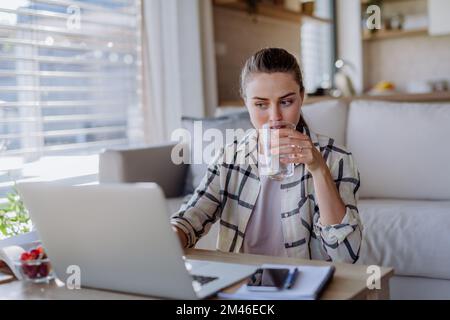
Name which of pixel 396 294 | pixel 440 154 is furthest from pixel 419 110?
pixel 396 294

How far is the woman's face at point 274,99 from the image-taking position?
55.9 inches

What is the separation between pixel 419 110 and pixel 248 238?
146 centimetres

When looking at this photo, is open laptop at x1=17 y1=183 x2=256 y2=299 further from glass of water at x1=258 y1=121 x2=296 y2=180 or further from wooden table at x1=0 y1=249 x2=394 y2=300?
glass of water at x1=258 y1=121 x2=296 y2=180

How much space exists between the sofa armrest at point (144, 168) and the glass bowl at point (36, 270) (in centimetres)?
140

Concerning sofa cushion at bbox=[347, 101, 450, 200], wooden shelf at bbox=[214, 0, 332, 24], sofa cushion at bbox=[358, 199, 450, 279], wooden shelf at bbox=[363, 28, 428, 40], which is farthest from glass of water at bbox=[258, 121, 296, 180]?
wooden shelf at bbox=[363, 28, 428, 40]

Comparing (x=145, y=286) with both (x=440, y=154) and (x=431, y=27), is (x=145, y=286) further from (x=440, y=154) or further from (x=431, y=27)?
(x=431, y=27)

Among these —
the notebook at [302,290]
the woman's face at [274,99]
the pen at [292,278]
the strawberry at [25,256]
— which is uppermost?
the woman's face at [274,99]

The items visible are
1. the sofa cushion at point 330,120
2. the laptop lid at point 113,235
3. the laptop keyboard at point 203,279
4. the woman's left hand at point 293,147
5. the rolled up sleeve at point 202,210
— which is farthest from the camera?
the sofa cushion at point 330,120

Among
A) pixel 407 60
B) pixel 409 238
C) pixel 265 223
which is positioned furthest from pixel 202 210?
pixel 407 60

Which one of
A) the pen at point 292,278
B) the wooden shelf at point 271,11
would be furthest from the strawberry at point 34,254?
the wooden shelf at point 271,11

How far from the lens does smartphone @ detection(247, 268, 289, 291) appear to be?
0.99 meters

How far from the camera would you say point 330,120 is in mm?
2895

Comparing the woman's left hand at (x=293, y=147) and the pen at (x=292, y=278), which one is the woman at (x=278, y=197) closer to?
the woman's left hand at (x=293, y=147)

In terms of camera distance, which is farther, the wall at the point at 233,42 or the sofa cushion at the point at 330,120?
the wall at the point at 233,42
